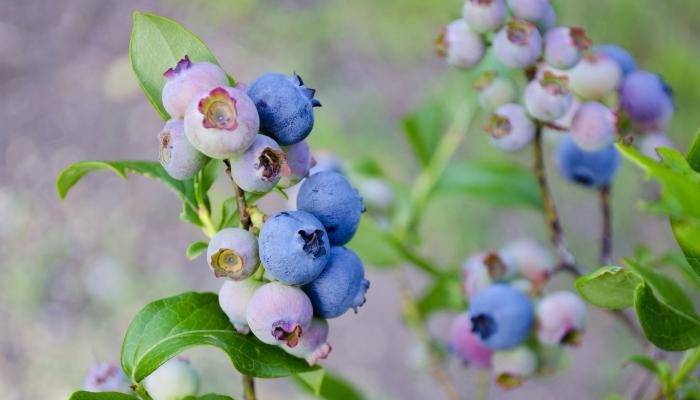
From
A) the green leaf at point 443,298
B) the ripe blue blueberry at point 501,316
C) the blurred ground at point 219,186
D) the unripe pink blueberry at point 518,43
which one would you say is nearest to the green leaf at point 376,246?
the green leaf at point 443,298

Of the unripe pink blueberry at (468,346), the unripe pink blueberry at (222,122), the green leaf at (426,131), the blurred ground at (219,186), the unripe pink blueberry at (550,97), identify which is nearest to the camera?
the unripe pink blueberry at (222,122)

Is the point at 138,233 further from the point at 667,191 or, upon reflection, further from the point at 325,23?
the point at 667,191

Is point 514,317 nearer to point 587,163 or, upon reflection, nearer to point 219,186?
point 587,163

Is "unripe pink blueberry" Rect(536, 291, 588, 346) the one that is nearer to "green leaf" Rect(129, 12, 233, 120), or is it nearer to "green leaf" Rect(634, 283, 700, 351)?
"green leaf" Rect(634, 283, 700, 351)

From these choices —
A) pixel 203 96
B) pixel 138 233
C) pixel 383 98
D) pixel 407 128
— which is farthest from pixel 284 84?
pixel 383 98

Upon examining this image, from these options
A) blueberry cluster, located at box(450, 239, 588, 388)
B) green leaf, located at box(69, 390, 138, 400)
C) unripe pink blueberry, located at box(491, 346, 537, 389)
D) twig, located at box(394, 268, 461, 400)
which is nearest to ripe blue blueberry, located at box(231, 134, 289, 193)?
green leaf, located at box(69, 390, 138, 400)

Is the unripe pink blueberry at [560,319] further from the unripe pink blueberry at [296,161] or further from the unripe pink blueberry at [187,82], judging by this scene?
the unripe pink blueberry at [187,82]
